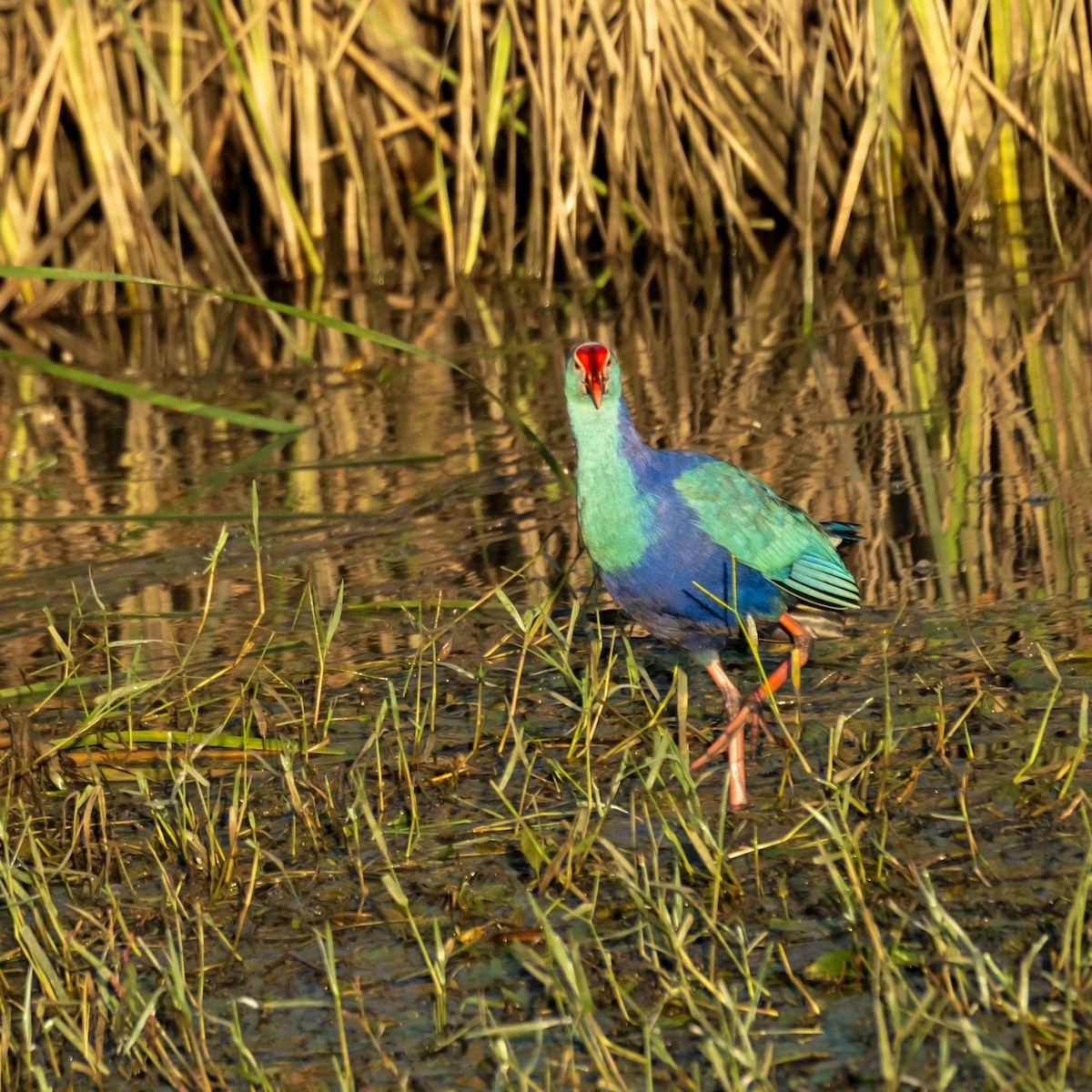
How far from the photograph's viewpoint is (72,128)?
7.46m

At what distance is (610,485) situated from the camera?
307 cm

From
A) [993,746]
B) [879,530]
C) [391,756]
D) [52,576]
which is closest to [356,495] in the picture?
[52,576]

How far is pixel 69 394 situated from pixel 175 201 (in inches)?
36.7

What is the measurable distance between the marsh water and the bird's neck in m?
0.20

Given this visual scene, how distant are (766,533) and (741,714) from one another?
398mm

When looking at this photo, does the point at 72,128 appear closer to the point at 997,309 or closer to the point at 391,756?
the point at 997,309

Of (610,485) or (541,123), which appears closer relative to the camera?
(610,485)

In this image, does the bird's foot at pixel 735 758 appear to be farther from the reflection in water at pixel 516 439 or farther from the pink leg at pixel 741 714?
the reflection in water at pixel 516 439

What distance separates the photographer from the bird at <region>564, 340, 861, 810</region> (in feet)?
9.99

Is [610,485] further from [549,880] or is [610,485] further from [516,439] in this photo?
[516,439]

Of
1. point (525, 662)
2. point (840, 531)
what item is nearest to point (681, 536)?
point (840, 531)

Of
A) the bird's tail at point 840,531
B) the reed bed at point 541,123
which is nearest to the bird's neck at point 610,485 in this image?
the bird's tail at point 840,531

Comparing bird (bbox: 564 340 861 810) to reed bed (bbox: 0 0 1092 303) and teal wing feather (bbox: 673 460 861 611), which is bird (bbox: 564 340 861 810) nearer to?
teal wing feather (bbox: 673 460 861 611)

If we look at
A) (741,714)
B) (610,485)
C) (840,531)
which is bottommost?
(741,714)
